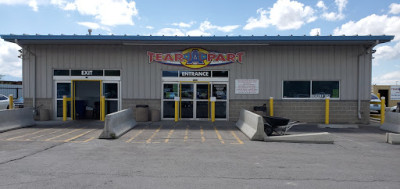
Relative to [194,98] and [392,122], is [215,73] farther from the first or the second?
[392,122]

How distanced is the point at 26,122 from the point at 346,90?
53.4ft

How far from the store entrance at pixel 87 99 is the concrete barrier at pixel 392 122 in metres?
14.8

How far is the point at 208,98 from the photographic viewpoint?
51.6 feet

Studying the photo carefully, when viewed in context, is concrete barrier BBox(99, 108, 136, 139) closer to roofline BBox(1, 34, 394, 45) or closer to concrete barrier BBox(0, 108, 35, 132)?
roofline BBox(1, 34, 394, 45)

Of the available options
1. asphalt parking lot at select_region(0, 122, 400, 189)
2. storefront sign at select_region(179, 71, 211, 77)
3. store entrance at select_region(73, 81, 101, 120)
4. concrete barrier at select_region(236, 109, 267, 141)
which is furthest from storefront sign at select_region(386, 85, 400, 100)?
store entrance at select_region(73, 81, 101, 120)

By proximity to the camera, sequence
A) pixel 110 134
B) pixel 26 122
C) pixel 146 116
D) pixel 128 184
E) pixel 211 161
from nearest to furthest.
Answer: pixel 128 184, pixel 211 161, pixel 110 134, pixel 26 122, pixel 146 116

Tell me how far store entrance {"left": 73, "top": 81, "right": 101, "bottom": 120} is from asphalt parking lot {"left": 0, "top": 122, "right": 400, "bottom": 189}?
194 inches

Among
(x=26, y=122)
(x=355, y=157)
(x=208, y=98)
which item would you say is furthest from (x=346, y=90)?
(x=26, y=122)

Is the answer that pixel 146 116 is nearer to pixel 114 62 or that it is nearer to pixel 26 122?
pixel 114 62

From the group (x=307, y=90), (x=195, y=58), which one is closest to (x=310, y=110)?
(x=307, y=90)

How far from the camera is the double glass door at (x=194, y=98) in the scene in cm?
1574

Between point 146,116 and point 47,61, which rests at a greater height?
point 47,61

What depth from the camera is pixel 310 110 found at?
51.5 feet

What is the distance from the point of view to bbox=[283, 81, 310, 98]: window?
15.8 m
